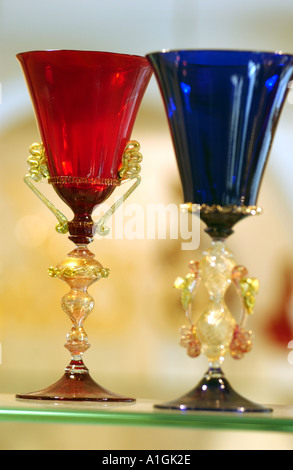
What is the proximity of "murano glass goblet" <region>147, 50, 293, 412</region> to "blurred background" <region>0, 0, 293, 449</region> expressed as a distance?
1.80 feet

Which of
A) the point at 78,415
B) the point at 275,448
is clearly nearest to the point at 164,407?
the point at 78,415

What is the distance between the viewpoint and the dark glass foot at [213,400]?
1.92ft

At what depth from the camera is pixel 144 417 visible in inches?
22.1

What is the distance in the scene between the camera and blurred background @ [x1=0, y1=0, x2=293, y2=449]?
1162 mm

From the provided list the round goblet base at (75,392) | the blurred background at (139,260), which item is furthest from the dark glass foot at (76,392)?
the blurred background at (139,260)

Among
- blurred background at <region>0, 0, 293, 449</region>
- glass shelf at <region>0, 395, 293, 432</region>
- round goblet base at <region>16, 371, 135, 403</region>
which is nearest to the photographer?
glass shelf at <region>0, 395, 293, 432</region>

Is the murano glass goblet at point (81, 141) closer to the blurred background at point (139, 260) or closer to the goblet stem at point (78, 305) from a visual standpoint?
the goblet stem at point (78, 305)

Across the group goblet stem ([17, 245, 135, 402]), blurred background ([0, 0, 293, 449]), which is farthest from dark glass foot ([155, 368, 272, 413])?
blurred background ([0, 0, 293, 449])

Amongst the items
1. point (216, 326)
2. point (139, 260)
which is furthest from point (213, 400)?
point (139, 260)

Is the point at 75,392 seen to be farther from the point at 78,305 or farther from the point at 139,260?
the point at 139,260

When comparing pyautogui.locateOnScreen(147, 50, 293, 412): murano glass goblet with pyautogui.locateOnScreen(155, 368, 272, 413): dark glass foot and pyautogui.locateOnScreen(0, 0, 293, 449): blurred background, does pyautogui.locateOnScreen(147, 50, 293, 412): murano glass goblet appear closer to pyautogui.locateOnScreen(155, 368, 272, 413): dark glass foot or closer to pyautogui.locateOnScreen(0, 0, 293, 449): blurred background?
pyautogui.locateOnScreen(155, 368, 272, 413): dark glass foot

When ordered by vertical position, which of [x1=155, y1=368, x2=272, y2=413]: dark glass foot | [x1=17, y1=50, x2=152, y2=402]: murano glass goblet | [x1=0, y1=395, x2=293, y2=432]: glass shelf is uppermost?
[x1=17, y1=50, x2=152, y2=402]: murano glass goblet

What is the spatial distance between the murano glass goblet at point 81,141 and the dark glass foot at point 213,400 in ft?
0.27

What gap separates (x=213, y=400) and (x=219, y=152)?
0.53 feet
